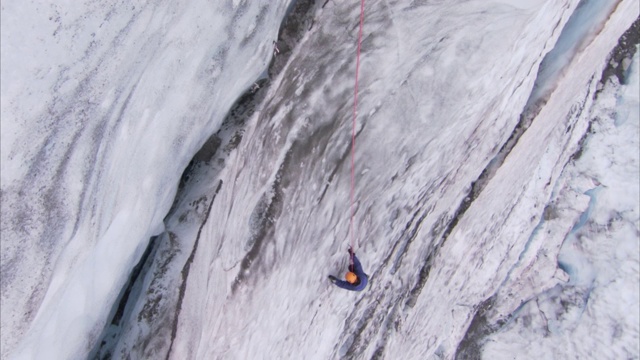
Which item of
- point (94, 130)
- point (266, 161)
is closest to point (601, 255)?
point (266, 161)

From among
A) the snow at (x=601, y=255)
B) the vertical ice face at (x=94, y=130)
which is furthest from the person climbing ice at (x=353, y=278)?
the snow at (x=601, y=255)

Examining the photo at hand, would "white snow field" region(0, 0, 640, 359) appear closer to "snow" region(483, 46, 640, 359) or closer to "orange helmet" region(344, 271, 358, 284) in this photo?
"orange helmet" region(344, 271, 358, 284)

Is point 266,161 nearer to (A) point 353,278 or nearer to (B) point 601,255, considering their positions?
(A) point 353,278

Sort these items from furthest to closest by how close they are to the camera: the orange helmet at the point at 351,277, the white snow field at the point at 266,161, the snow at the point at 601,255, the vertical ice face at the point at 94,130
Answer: the snow at the point at 601,255 → the orange helmet at the point at 351,277 → the white snow field at the point at 266,161 → the vertical ice face at the point at 94,130

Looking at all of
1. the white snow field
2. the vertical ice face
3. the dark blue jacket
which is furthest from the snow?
the vertical ice face

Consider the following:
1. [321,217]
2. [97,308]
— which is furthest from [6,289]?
[321,217]

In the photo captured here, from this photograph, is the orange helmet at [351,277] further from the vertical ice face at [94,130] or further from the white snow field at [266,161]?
the vertical ice face at [94,130]
